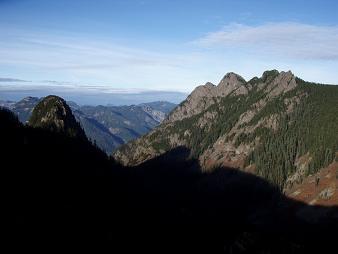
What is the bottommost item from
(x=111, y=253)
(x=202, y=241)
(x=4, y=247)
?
(x=202, y=241)

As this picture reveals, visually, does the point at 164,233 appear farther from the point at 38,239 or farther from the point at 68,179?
the point at 38,239

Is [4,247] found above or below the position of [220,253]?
above

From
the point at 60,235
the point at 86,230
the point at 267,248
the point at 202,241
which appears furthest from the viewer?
the point at 202,241

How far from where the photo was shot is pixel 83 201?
530 ft

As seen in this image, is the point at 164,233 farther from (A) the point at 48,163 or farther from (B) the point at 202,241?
(A) the point at 48,163

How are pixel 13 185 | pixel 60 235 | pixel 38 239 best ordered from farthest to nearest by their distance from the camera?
pixel 13 185 < pixel 60 235 < pixel 38 239

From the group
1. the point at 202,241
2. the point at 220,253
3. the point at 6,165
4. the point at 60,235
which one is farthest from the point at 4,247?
the point at 202,241

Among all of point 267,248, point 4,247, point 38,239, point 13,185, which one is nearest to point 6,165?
point 13,185

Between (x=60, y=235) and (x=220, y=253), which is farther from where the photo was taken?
(x=220, y=253)

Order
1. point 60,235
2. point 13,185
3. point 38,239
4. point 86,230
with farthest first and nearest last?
point 13,185
point 86,230
point 60,235
point 38,239

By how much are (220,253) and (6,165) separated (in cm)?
7076

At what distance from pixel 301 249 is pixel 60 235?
8054 centimetres

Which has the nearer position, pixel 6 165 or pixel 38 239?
pixel 38 239

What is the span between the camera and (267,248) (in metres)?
144
